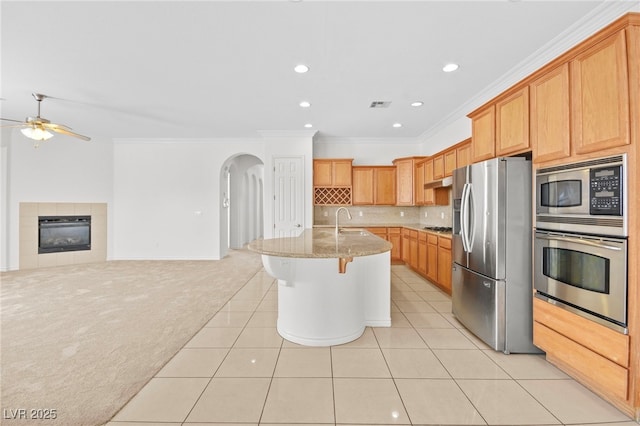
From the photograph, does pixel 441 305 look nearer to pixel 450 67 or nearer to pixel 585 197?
pixel 585 197

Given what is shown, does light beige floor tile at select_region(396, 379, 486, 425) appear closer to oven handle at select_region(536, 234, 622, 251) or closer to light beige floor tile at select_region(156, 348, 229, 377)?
oven handle at select_region(536, 234, 622, 251)

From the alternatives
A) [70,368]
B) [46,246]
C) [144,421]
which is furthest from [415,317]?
[46,246]

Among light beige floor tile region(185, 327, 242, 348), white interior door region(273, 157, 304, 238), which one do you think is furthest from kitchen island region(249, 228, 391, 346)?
white interior door region(273, 157, 304, 238)

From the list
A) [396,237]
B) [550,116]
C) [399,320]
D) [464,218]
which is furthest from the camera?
[396,237]

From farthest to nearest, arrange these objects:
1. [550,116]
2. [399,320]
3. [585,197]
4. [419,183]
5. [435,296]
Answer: [419,183] < [435,296] < [399,320] < [550,116] < [585,197]

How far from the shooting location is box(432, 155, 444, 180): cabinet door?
452cm

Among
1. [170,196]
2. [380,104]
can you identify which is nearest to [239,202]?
[170,196]

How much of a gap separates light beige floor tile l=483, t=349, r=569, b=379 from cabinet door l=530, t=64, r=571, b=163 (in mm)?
1636

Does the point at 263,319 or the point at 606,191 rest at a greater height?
the point at 606,191

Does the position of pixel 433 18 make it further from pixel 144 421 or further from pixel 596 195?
pixel 144 421

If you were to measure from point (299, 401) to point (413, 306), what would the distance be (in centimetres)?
214

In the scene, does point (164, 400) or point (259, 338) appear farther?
point (259, 338)

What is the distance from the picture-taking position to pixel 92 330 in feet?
9.02

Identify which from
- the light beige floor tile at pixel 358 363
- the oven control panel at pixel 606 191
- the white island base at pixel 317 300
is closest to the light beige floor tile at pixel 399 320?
the white island base at pixel 317 300
